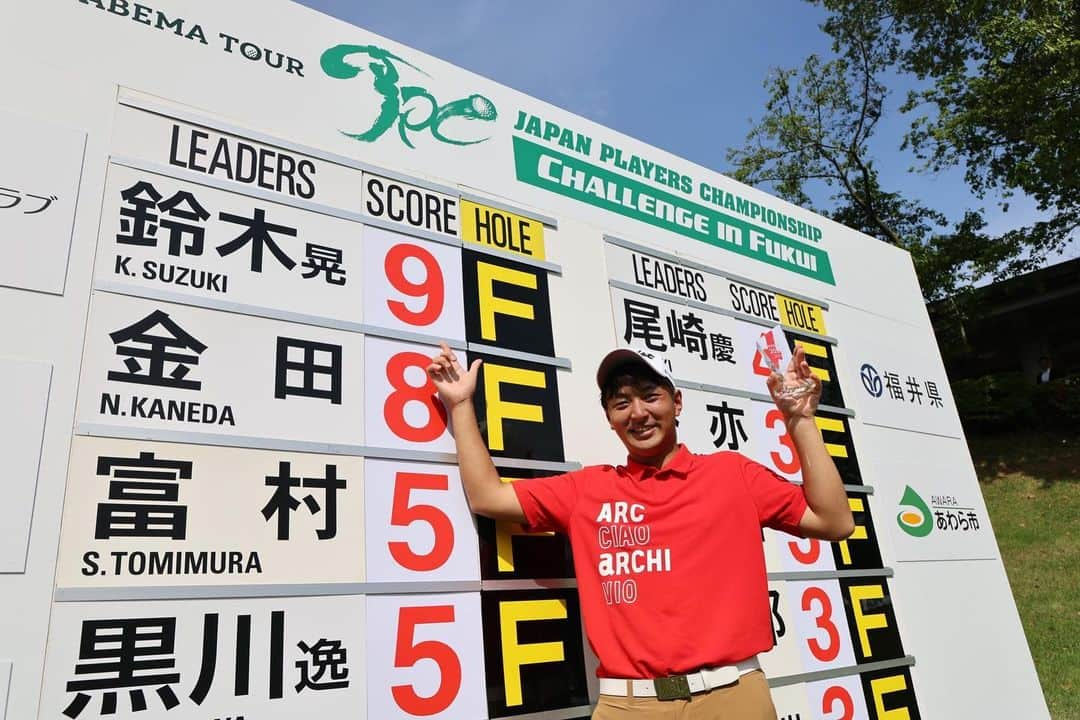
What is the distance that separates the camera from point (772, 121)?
1488cm

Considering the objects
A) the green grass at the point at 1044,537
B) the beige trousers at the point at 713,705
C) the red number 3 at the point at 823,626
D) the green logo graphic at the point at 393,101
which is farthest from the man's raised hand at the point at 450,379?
the green grass at the point at 1044,537

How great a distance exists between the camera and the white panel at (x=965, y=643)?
4.31 metres

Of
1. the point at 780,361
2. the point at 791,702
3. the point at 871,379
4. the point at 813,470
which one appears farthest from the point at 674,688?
the point at 871,379

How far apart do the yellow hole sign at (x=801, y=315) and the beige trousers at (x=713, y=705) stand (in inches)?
105

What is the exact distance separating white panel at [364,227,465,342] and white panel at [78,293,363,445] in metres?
0.19

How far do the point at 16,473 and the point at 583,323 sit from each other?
2.20m

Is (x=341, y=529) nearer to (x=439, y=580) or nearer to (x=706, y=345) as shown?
(x=439, y=580)

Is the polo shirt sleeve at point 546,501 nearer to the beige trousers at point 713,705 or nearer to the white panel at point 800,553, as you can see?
the beige trousers at point 713,705

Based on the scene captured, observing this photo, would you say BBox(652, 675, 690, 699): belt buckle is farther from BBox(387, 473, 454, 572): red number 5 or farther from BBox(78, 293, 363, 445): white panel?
BBox(78, 293, 363, 445): white panel

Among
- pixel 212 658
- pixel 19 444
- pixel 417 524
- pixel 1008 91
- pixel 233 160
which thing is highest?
pixel 1008 91

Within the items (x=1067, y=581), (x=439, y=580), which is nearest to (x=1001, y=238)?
(x=1067, y=581)

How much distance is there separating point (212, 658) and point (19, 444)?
775mm

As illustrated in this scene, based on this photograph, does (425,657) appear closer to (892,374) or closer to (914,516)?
(914,516)

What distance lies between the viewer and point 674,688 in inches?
90.1
